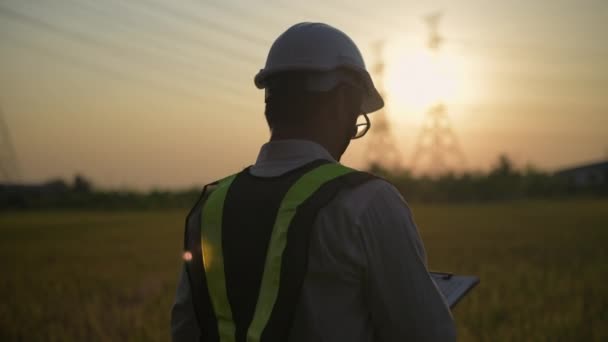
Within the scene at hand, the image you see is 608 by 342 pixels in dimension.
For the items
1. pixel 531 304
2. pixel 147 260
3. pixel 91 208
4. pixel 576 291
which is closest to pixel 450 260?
pixel 576 291

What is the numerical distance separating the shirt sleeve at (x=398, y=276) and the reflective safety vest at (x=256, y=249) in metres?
0.10

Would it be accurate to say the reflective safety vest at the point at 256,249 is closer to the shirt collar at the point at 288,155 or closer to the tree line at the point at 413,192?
the shirt collar at the point at 288,155

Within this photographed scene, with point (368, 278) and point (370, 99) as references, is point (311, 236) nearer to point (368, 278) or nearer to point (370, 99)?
point (368, 278)

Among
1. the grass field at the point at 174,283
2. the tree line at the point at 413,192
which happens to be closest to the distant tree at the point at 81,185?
the tree line at the point at 413,192

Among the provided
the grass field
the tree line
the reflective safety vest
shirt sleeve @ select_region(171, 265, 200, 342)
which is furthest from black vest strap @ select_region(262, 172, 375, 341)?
the tree line

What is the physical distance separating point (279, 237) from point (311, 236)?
9cm

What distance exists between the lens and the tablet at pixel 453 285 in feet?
5.48

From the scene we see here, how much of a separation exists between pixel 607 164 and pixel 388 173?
3118 centimetres

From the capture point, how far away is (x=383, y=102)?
68.1 inches

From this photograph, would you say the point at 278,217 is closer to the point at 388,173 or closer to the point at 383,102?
the point at 383,102

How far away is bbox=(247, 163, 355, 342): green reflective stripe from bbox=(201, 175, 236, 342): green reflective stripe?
13 cm

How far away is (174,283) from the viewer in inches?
378

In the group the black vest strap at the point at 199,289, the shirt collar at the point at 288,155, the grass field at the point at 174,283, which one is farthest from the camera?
the grass field at the point at 174,283

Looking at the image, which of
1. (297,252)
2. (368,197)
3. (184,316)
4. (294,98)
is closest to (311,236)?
(297,252)
